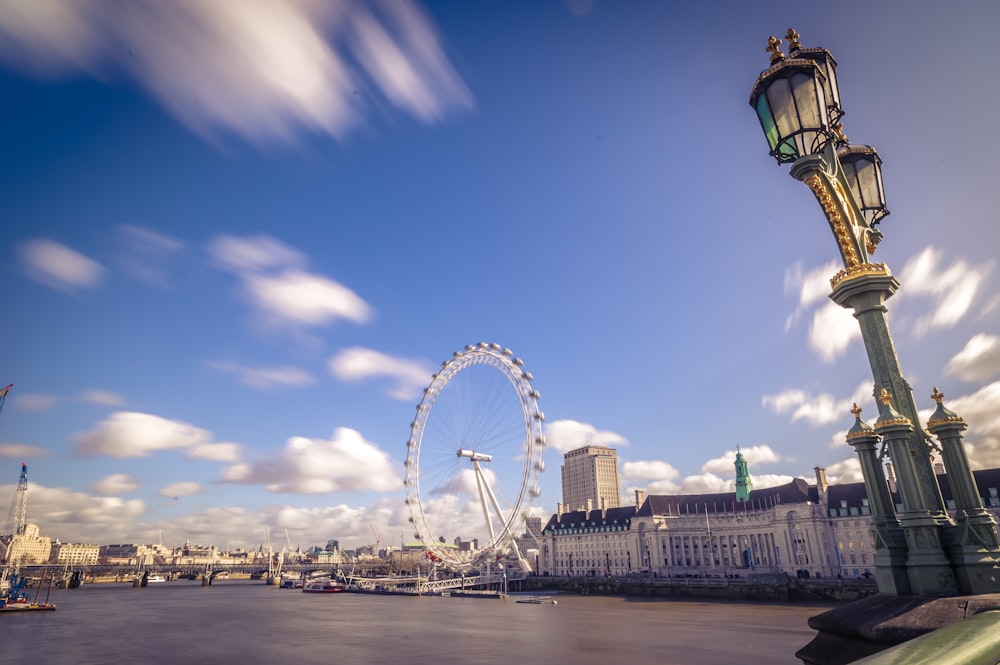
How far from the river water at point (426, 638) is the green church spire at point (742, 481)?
86.9 m

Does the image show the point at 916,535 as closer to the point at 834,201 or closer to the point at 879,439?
the point at 879,439

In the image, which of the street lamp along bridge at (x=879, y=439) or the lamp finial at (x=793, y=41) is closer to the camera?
the street lamp along bridge at (x=879, y=439)

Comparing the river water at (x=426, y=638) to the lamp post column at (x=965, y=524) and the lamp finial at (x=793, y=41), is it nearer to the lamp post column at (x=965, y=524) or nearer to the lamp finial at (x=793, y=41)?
the lamp post column at (x=965, y=524)

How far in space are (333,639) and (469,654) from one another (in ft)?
54.8

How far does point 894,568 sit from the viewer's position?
1128 centimetres

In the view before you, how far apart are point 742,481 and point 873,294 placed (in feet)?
536

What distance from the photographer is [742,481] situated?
15838 cm

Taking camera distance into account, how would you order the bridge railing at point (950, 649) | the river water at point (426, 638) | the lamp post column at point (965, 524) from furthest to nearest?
the river water at point (426, 638) < the lamp post column at point (965, 524) < the bridge railing at point (950, 649)

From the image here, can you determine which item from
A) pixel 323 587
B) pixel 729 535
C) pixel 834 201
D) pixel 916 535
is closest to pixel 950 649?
pixel 916 535

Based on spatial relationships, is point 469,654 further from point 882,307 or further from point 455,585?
point 455,585

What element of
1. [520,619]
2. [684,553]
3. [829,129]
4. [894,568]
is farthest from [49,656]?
[684,553]

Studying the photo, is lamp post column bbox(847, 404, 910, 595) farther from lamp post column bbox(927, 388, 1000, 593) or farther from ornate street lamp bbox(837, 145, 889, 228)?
ornate street lamp bbox(837, 145, 889, 228)

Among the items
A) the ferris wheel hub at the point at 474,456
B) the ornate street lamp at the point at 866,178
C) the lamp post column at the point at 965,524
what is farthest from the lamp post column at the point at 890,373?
the ferris wheel hub at the point at 474,456

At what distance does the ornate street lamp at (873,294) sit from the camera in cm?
1087
